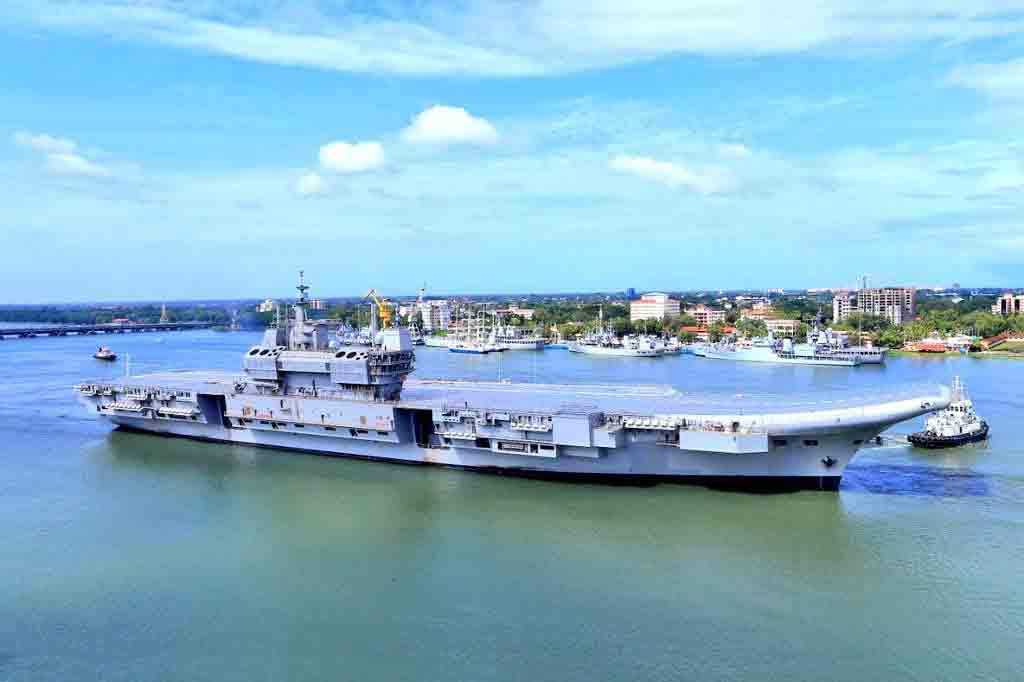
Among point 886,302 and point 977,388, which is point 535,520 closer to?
point 977,388

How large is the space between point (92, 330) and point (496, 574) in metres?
106

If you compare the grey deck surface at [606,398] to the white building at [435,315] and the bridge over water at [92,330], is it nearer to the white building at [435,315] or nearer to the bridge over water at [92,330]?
the white building at [435,315]

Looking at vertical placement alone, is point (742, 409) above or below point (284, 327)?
below

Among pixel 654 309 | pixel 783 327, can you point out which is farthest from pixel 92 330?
pixel 783 327

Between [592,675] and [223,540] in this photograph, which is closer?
[592,675]

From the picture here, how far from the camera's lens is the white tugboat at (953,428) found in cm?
2375

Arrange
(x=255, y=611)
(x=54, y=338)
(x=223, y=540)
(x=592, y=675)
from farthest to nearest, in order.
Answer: (x=54, y=338), (x=223, y=540), (x=255, y=611), (x=592, y=675)

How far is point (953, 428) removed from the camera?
78.8 ft

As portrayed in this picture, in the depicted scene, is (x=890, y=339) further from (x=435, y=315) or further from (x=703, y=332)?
(x=435, y=315)

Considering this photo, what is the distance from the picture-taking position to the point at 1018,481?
1964 centimetres

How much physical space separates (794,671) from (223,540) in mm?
11658

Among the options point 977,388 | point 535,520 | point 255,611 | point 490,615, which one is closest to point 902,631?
point 490,615

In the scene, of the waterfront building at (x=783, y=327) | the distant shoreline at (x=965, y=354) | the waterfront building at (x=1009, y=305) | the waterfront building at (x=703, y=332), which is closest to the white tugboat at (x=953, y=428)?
the distant shoreline at (x=965, y=354)

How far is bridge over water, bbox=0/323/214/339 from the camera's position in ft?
311
